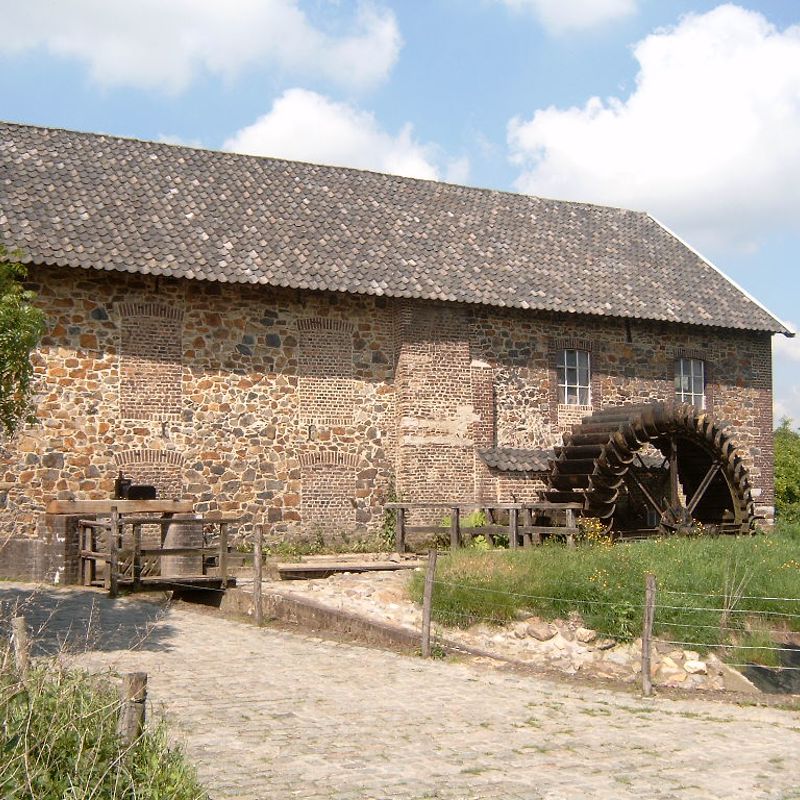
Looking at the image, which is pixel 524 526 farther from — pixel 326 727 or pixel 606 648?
pixel 326 727

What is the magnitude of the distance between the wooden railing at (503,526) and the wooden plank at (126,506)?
161 inches

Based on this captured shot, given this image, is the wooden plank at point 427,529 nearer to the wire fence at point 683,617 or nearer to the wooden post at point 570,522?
the wooden post at point 570,522

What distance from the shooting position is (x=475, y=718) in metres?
7.95

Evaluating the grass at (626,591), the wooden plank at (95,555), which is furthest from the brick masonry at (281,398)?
the grass at (626,591)

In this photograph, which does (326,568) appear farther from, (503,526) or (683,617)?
(683,617)

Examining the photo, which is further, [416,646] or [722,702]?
[416,646]

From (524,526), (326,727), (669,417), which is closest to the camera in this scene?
(326,727)

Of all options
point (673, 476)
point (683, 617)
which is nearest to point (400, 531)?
point (673, 476)

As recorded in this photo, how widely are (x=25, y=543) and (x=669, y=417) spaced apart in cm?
1102

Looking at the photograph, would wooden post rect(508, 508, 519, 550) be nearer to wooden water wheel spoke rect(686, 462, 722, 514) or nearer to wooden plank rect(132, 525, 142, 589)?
wooden water wheel spoke rect(686, 462, 722, 514)

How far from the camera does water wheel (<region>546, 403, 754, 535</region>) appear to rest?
60.1 ft

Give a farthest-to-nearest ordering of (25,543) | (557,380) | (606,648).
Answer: (557,380), (25,543), (606,648)

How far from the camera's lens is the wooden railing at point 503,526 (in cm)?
1686

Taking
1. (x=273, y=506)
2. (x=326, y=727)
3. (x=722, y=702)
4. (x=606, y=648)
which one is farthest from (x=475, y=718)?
(x=273, y=506)
